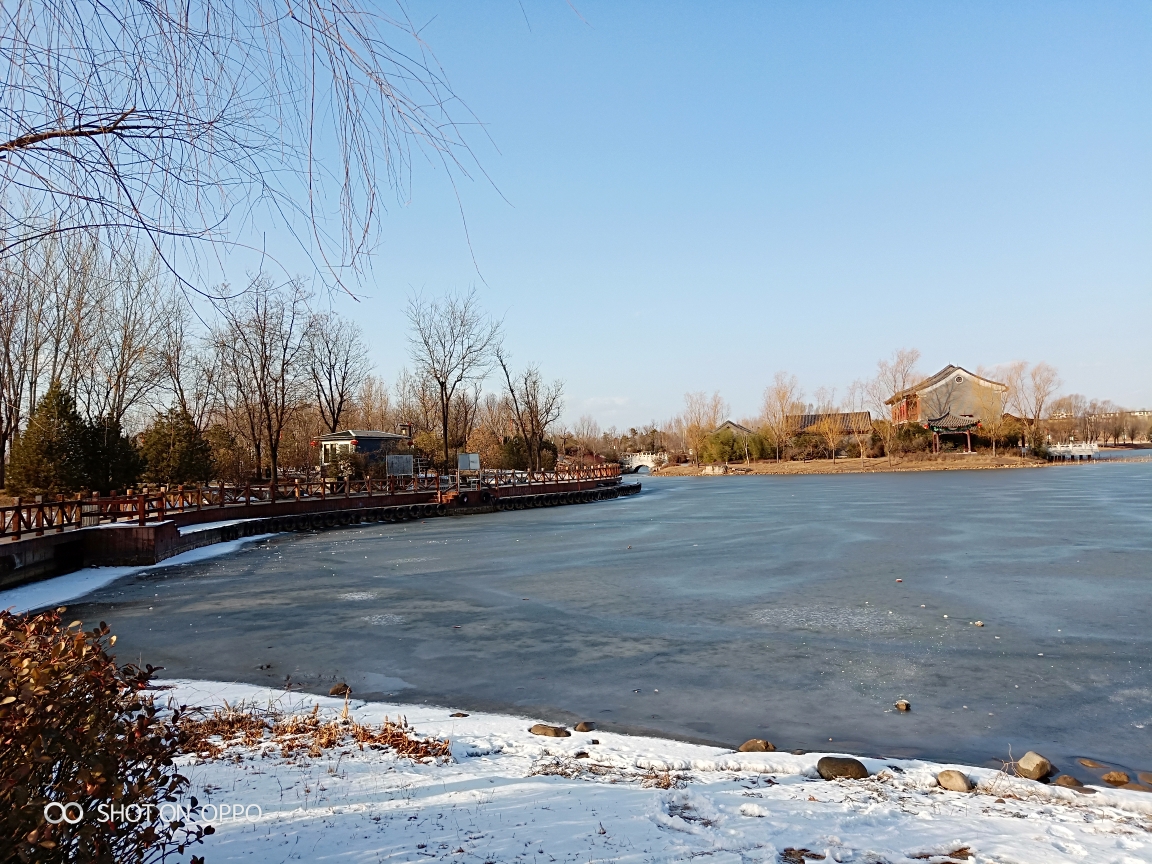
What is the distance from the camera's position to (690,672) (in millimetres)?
8508

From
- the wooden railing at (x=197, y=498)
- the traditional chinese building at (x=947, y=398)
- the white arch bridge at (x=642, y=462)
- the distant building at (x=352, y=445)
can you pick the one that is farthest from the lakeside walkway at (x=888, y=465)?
the distant building at (x=352, y=445)

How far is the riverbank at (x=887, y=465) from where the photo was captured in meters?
67.9

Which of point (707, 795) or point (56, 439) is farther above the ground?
point (56, 439)

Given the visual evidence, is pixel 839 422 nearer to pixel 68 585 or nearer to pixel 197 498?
pixel 197 498

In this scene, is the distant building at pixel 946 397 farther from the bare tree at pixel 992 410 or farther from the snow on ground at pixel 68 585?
the snow on ground at pixel 68 585

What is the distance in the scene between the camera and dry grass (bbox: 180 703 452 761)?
548cm

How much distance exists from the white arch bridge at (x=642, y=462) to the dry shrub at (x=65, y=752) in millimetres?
95389

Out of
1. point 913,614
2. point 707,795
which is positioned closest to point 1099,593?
point 913,614

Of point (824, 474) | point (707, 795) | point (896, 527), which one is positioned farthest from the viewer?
point (824, 474)

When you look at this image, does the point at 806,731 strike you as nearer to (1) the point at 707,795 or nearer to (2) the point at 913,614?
(1) the point at 707,795

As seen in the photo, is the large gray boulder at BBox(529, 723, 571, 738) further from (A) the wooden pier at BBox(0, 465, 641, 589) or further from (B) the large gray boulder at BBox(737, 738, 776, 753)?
(A) the wooden pier at BBox(0, 465, 641, 589)

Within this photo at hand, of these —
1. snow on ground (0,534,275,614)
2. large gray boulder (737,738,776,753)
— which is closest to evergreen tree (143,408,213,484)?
snow on ground (0,534,275,614)

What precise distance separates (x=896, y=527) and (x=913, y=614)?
13292mm

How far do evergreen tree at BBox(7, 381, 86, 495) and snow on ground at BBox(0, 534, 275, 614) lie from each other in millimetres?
6584
